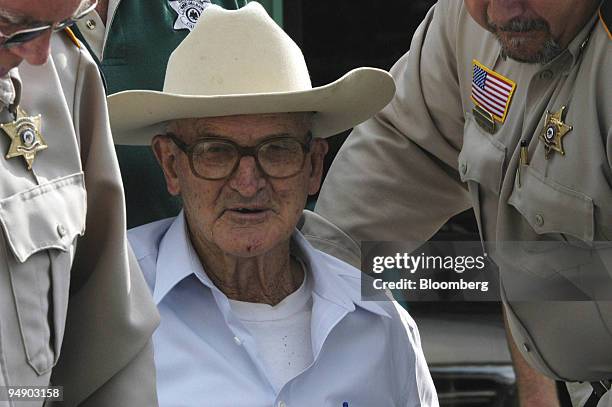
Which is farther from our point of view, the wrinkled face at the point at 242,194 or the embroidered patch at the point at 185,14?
the embroidered patch at the point at 185,14

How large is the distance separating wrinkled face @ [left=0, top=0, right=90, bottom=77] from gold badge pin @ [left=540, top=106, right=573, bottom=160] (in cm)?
133

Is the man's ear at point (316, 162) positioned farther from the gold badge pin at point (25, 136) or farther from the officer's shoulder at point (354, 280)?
the gold badge pin at point (25, 136)

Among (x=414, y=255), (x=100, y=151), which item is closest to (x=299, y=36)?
(x=414, y=255)

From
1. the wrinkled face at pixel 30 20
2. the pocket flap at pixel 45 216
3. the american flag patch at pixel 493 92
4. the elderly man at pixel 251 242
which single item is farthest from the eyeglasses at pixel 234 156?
the wrinkled face at pixel 30 20

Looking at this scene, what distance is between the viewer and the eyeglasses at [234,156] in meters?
2.95

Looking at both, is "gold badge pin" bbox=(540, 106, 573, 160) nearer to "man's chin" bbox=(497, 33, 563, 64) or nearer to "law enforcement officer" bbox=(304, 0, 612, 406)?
"law enforcement officer" bbox=(304, 0, 612, 406)

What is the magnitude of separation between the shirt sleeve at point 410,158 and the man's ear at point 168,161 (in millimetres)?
586

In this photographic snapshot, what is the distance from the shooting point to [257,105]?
2912mm

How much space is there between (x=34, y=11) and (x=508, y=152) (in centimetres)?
154

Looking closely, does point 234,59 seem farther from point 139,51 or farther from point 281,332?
point 281,332

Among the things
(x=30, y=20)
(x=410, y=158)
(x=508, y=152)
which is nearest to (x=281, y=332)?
(x=508, y=152)

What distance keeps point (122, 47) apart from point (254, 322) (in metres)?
0.74

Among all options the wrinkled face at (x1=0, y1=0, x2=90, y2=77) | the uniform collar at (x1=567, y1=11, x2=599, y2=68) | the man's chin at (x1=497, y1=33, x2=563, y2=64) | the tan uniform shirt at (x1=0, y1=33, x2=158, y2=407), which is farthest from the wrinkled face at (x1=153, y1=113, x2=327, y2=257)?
the wrinkled face at (x1=0, y1=0, x2=90, y2=77)

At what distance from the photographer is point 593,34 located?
2887mm
